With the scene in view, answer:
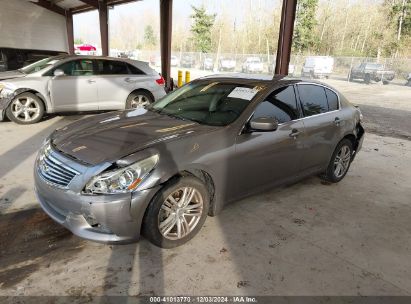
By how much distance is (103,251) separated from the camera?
300 centimetres

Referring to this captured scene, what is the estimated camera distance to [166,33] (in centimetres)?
1302

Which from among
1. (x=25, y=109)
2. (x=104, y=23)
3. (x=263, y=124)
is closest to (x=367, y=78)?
(x=104, y=23)

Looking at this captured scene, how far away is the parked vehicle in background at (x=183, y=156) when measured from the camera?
2.69 m

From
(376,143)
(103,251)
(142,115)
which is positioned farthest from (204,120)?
(376,143)

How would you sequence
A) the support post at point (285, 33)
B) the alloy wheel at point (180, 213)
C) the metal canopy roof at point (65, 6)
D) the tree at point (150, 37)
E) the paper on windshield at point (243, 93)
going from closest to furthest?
the alloy wheel at point (180, 213), the paper on windshield at point (243, 93), the support post at point (285, 33), the metal canopy roof at point (65, 6), the tree at point (150, 37)

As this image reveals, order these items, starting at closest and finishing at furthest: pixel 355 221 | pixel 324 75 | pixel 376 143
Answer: pixel 355 221, pixel 376 143, pixel 324 75

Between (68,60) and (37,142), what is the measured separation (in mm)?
2631

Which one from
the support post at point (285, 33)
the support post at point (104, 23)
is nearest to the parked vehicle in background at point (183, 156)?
the support post at point (285, 33)

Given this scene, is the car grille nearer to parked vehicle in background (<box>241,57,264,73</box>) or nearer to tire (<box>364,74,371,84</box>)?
parked vehicle in background (<box>241,57,264,73</box>)

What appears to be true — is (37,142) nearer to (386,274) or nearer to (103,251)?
(103,251)

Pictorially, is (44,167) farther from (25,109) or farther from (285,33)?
(285,33)

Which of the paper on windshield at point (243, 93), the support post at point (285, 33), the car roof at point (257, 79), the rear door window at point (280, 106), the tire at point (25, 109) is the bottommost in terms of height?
the tire at point (25, 109)

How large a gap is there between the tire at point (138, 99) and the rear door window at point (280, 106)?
5.33 metres

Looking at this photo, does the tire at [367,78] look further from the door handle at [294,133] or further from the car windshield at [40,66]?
the door handle at [294,133]
